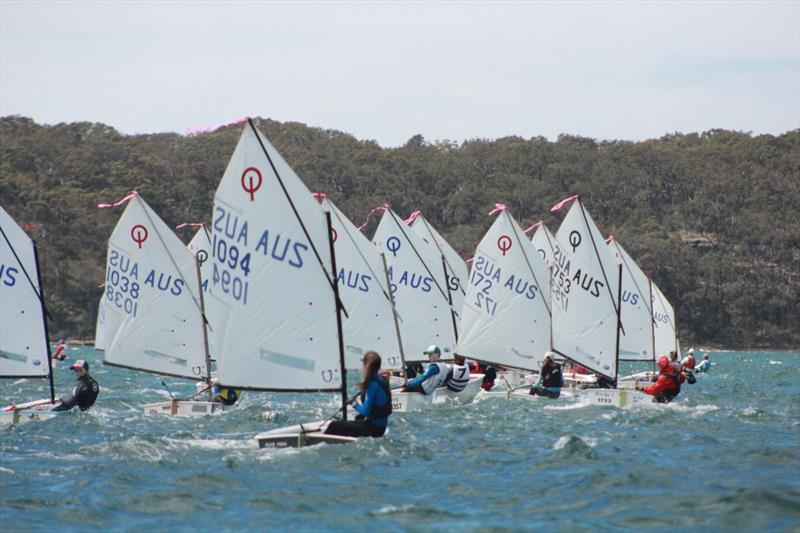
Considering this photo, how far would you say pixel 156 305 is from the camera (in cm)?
3086

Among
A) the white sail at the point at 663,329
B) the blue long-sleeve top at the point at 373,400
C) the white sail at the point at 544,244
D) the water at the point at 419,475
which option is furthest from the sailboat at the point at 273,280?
the white sail at the point at 663,329

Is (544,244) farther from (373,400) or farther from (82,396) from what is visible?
(373,400)

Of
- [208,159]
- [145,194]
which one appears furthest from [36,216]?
[208,159]

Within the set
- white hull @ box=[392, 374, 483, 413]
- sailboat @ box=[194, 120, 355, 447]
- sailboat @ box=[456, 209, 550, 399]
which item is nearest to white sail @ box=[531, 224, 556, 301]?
sailboat @ box=[456, 209, 550, 399]

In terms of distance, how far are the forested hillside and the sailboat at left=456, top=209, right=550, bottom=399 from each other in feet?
272

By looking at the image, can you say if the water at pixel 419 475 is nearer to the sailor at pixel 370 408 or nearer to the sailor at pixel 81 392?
the sailor at pixel 370 408

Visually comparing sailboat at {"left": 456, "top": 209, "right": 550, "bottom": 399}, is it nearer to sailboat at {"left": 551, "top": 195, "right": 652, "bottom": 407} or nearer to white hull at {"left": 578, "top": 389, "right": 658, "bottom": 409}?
sailboat at {"left": 551, "top": 195, "right": 652, "bottom": 407}

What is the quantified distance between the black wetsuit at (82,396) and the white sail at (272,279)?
6963mm

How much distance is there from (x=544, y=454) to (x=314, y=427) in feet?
12.8

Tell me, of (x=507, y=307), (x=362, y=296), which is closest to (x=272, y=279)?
(x=362, y=296)

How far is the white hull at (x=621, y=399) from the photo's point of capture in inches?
1184

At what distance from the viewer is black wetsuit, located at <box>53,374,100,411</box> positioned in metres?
27.0

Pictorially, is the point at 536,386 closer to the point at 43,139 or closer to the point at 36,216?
the point at 36,216

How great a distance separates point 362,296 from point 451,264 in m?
14.0
